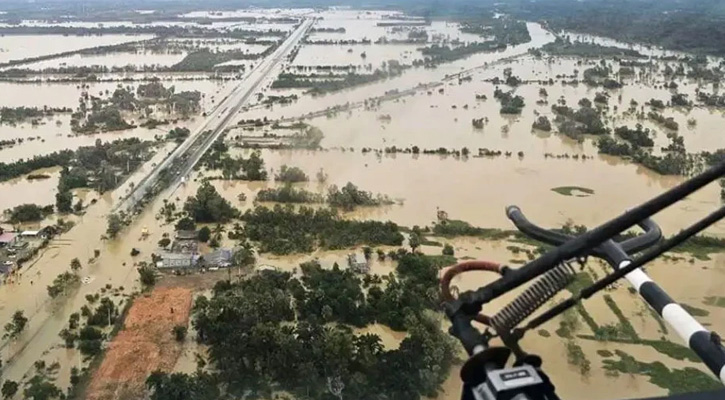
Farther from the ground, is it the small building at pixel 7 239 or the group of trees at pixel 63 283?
the small building at pixel 7 239

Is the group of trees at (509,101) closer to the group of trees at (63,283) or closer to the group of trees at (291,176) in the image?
the group of trees at (291,176)

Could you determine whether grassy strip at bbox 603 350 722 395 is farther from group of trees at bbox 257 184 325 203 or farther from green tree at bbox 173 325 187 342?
group of trees at bbox 257 184 325 203

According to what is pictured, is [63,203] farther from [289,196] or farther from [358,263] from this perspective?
[358,263]

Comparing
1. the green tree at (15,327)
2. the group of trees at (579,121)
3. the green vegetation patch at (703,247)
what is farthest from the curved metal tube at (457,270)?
the group of trees at (579,121)

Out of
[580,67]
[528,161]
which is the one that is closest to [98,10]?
[580,67]

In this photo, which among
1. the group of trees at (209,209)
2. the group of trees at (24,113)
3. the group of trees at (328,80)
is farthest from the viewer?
the group of trees at (328,80)

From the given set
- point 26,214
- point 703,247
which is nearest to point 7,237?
point 26,214
